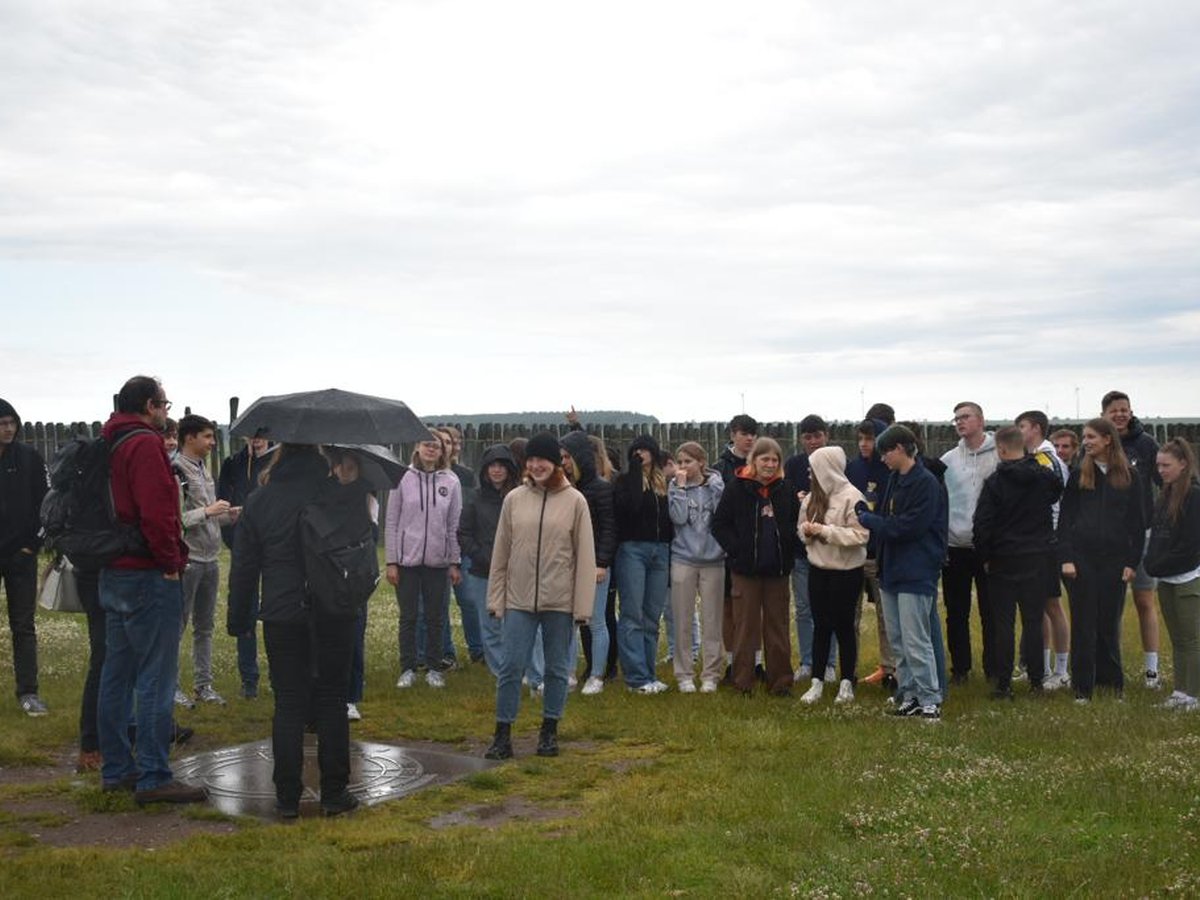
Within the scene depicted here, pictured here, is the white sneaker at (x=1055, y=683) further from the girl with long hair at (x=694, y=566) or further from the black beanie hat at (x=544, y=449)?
the black beanie hat at (x=544, y=449)

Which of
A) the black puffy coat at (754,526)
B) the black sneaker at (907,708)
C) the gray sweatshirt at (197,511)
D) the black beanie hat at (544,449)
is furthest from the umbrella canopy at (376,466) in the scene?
the black sneaker at (907,708)

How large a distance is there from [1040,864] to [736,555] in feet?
18.1

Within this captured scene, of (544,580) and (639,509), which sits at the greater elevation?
(639,509)

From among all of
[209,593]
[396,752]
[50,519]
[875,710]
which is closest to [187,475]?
[209,593]

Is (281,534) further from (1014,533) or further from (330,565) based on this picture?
(1014,533)

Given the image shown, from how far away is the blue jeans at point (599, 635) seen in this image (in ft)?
40.2

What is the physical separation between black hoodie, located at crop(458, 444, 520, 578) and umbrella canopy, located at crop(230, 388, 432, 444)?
4.09 metres

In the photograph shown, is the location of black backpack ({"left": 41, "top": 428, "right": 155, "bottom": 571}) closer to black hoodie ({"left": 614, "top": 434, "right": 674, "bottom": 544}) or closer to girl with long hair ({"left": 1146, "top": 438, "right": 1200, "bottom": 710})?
black hoodie ({"left": 614, "top": 434, "right": 674, "bottom": 544})

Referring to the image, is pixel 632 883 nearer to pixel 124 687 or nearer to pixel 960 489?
pixel 124 687

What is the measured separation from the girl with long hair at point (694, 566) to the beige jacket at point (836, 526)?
3.36 feet

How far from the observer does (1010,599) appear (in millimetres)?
11523

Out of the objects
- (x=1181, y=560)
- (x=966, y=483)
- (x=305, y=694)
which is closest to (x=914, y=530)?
(x=966, y=483)

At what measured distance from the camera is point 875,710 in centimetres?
1077

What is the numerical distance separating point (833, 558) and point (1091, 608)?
2104 mm
